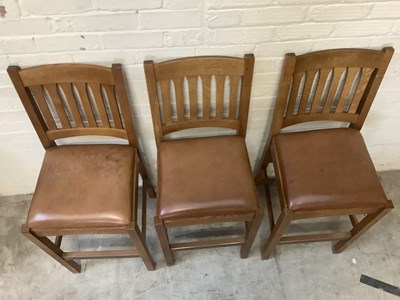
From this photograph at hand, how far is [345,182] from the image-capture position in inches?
51.9

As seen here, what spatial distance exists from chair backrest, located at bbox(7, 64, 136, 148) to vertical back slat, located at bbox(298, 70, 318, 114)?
719mm

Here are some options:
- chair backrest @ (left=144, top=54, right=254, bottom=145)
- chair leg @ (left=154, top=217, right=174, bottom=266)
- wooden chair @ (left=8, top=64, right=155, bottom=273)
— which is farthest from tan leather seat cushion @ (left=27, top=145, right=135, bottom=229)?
chair backrest @ (left=144, top=54, right=254, bottom=145)

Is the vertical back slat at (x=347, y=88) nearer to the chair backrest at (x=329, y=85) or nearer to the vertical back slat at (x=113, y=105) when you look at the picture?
the chair backrest at (x=329, y=85)

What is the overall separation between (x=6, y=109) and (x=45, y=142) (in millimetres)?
204

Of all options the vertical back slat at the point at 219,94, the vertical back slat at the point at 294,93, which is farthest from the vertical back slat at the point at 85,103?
the vertical back slat at the point at 294,93

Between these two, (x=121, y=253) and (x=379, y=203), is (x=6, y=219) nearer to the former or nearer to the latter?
(x=121, y=253)

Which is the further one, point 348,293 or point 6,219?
point 6,219

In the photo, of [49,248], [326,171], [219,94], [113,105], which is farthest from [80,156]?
[326,171]

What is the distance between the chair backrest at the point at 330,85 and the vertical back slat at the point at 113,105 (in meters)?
0.66

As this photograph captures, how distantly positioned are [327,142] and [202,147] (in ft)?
1.78

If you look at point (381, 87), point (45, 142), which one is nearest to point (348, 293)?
point (381, 87)

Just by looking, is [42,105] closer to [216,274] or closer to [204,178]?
[204,178]

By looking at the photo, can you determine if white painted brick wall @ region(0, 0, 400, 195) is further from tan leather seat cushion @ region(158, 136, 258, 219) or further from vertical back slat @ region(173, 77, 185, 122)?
tan leather seat cushion @ region(158, 136, 258, 219)

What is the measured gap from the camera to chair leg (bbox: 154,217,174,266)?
4.22 feet
